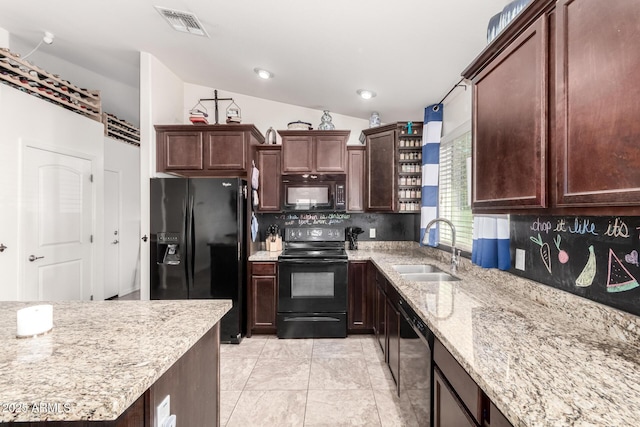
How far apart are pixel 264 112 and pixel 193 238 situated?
1846mm

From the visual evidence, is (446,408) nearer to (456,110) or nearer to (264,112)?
(456,110)

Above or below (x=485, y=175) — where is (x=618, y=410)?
below

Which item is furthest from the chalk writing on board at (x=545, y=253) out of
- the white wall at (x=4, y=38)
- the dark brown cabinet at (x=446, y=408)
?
the white wall at (x=4, y=38)

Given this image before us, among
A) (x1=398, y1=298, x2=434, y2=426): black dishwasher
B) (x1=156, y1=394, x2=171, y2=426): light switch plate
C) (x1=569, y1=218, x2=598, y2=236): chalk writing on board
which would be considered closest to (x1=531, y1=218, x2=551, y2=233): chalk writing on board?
(x1=569, y1=218, x2=598, y2=236): chalk writing on board

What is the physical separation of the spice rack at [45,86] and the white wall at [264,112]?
1.06m

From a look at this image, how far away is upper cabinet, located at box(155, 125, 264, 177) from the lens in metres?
3.17

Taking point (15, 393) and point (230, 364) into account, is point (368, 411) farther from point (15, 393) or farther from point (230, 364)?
point (15, 393)

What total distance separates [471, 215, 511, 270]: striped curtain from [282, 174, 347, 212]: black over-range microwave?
1.65 meters

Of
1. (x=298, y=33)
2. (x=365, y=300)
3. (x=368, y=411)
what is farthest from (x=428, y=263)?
(x=298, y=33)

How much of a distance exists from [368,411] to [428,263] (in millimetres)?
1299

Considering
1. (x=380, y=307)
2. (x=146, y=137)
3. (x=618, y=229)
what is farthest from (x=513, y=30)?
(x=146, y=137)

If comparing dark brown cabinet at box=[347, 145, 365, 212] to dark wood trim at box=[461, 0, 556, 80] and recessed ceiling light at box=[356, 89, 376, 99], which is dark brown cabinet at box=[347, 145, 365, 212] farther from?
dark wood trim at box=[461, 0, 556, 80]

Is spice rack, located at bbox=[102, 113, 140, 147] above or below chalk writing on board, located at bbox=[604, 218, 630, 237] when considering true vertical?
above

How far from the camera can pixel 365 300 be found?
3162 mm
